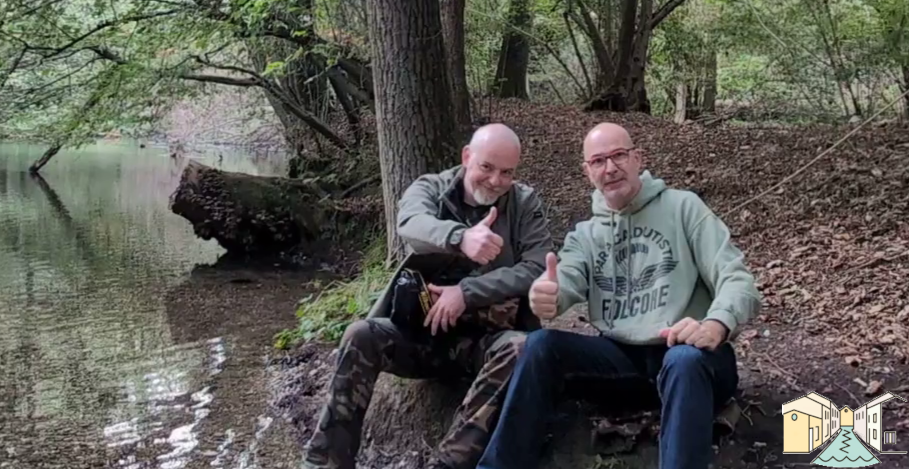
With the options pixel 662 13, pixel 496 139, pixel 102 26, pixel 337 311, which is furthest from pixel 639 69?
pixel 496 139

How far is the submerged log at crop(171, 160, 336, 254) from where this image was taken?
997cm

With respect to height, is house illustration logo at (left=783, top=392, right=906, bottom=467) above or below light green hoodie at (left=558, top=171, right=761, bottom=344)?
below

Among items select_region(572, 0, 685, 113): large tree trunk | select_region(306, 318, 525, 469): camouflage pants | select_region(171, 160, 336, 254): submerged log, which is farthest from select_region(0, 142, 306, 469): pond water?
select_region(572, 0, 685, 113): large tree trunk

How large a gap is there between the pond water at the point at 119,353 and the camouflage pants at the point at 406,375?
1.07 m

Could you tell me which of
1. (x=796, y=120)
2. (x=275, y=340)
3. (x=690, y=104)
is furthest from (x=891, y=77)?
(x=275, y=340)

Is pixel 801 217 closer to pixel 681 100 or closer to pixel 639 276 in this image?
pixel 639 276

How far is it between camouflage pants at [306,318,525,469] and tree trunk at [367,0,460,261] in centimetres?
202

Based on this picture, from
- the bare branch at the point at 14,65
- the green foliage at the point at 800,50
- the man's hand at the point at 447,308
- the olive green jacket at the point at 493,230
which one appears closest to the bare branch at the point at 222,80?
the bare branch at the point at 14,65

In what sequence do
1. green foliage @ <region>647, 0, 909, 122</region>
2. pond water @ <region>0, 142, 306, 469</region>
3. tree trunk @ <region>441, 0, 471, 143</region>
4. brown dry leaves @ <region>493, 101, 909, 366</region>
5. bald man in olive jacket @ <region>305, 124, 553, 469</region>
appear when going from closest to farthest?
bald man in olive jacket @ <region>305, 124, 553, 469</region> < brown dry leaves @ <region>493, 101, 909, 366</region> < pond water @ <region>0, 142, 306, 469</region> < tree trunk @ <region>441, 0, 471, 143</region> < green foliage @ <region>647, 0, 909, 122</region>

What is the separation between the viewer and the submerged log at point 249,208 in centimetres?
997

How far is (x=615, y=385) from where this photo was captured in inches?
125

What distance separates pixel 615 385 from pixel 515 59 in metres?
11.4

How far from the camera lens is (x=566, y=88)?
16094 millimetres

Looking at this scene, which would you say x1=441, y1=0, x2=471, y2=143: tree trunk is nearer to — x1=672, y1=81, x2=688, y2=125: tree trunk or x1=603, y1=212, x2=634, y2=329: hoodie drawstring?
x1=603, y1=212, x2=634, y2=329: hoodie drawstring
